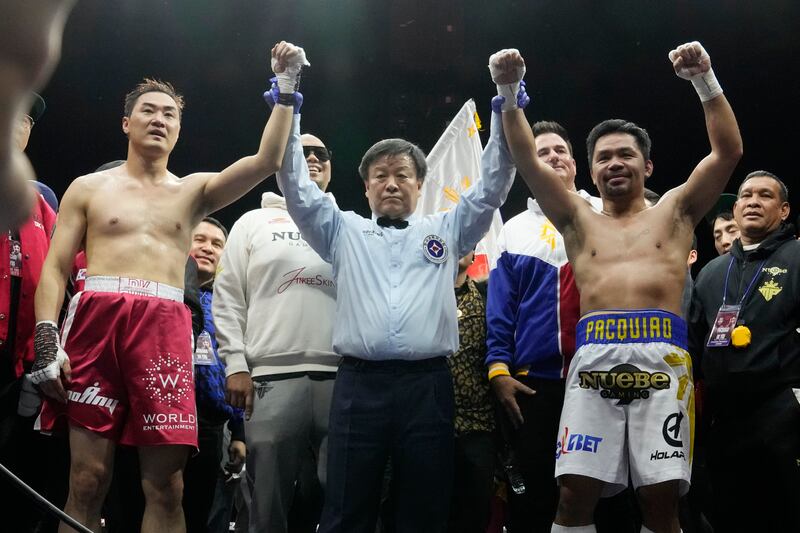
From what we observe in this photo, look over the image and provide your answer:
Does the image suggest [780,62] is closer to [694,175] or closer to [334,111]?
[334,111]

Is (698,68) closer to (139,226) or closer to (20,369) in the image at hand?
(139,226)

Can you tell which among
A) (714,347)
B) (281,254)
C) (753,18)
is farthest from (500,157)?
(753,18)

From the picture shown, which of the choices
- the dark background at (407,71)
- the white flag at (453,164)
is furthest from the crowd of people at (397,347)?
the dark background at (407,71)

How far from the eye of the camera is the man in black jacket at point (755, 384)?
286cm

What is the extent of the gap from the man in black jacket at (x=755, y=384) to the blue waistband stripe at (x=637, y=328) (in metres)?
0.78

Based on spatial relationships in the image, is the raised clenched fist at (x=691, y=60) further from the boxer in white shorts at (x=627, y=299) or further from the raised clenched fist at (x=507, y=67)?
the raised clenched fist at (x=507, y=67)

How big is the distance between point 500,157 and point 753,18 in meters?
4.62

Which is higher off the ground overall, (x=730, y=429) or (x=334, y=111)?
(x=334, y=111)

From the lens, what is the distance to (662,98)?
282 inches

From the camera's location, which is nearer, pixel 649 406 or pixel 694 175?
pixel 649 406

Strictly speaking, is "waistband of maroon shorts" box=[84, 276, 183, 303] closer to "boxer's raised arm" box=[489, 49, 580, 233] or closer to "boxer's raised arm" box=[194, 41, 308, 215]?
"boxer's raised arm" box=[194, 41, 308, 215]

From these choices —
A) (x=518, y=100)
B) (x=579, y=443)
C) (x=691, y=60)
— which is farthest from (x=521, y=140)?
(x=579, y=443)

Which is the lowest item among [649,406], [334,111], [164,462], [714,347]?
[164,462]

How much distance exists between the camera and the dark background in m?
6.27
